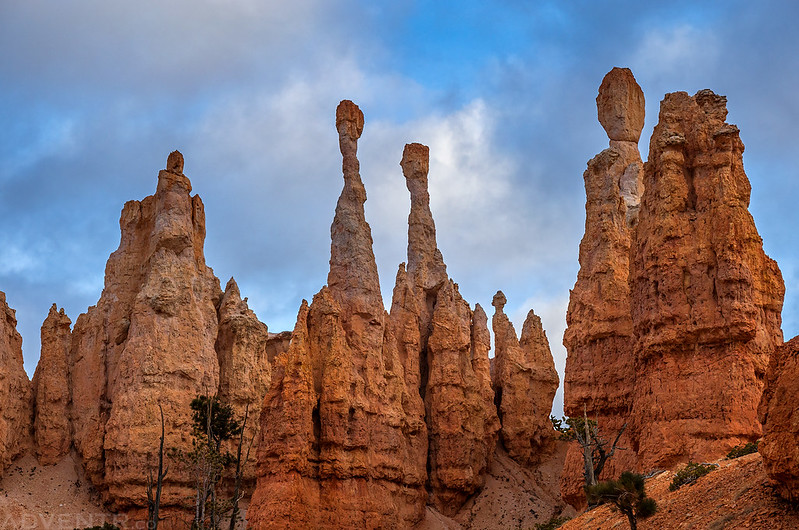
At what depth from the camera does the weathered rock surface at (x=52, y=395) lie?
59.0 meters

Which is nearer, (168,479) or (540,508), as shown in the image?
(168,479)

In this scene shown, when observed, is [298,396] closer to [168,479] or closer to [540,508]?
[168,479]

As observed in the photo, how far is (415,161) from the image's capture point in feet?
258

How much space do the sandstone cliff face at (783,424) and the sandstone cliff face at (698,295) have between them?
13.1 meters

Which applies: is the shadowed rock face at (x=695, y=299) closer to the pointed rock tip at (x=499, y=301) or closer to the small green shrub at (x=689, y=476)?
the small green shrub at (x=689, y=476)

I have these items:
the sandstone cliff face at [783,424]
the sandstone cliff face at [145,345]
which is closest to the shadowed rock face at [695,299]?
the sandstone cliff face at [783,424]

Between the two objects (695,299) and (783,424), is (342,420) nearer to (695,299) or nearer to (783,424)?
(695,299)

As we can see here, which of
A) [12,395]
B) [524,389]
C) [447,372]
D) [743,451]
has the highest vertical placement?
[12,395]

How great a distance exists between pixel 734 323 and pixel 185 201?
41.4m

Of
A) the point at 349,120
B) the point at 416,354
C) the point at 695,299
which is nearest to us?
the point at 695,299

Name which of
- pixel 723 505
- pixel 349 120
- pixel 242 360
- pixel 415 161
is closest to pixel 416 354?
pixel 242 360

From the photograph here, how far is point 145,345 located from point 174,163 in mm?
12868

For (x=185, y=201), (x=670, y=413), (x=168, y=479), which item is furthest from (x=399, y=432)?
(x=670, y=413)

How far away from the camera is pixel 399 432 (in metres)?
58.6
